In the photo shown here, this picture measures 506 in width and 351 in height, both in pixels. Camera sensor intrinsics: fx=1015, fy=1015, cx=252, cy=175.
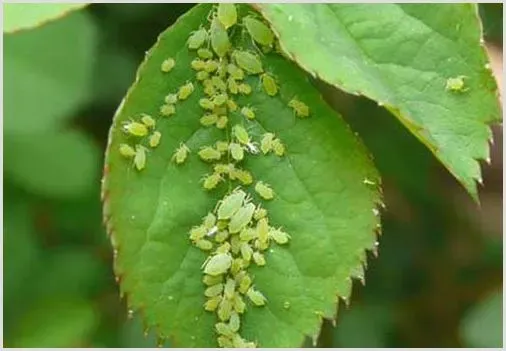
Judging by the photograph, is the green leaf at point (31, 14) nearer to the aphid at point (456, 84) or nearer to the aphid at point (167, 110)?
the aphid at point (167, 110)

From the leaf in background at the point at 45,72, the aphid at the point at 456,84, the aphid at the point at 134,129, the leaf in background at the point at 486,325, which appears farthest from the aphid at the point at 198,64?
the leaf in background at the point at 486,325

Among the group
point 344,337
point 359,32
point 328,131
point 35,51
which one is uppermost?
point 359,32

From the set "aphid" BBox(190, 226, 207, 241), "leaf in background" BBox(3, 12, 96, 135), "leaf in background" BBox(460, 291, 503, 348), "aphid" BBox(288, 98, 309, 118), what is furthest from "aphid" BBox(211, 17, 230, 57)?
"leaf in background" BBox(460, 291, 503, 348)

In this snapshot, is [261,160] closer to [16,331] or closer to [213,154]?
[213,154]

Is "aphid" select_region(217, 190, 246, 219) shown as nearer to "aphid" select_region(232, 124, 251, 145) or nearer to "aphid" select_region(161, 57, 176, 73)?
"aphid" select_region(232, 124, 251, 145)

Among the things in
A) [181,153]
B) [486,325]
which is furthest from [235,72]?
[486,325]

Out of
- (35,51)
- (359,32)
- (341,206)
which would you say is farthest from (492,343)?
(35,51)
